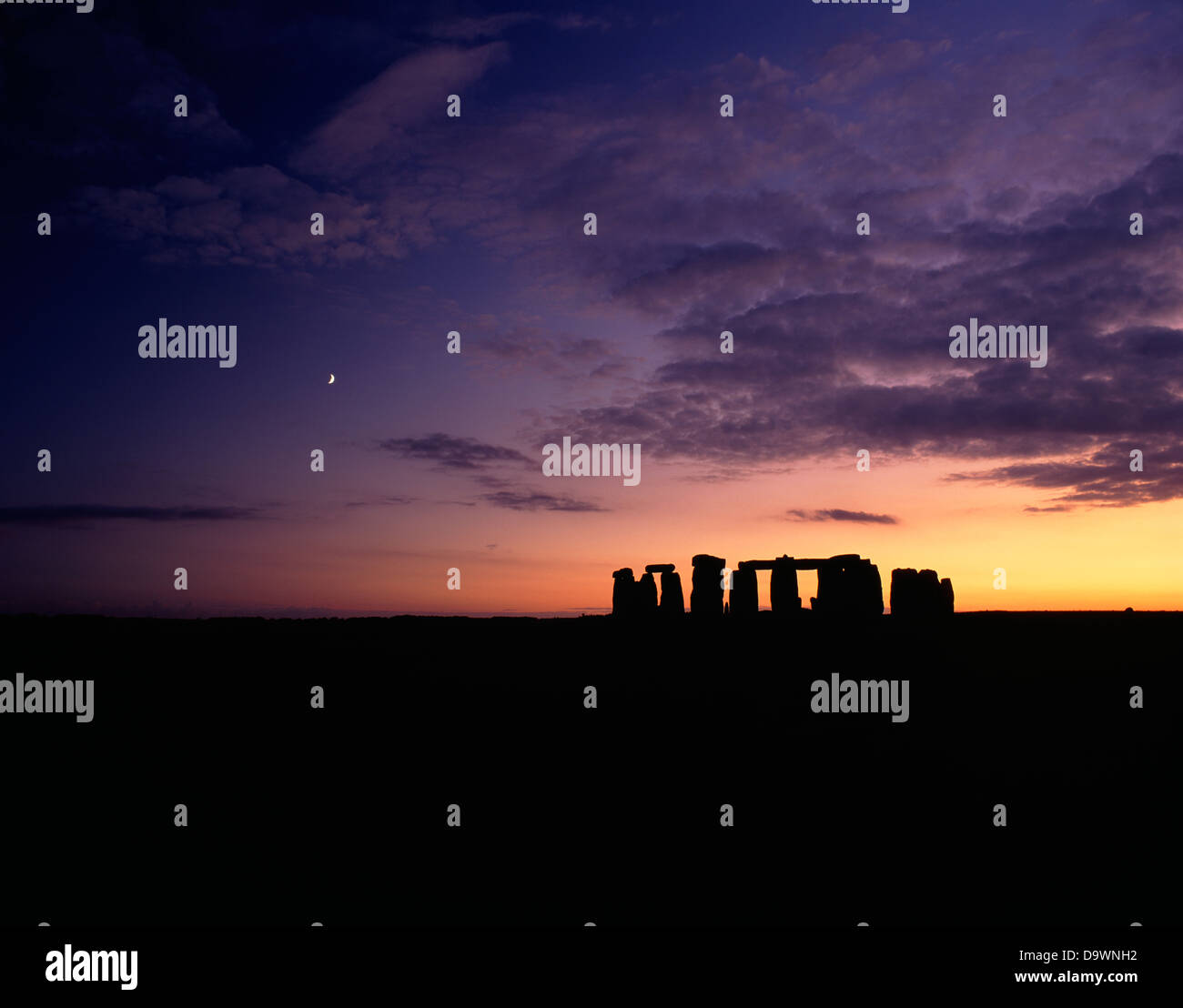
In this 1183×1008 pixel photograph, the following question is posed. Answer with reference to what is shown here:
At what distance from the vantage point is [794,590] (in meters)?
20.0

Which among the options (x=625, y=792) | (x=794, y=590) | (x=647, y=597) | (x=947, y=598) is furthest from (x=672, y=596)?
(x=625, y=792)

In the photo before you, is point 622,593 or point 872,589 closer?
point 872,589

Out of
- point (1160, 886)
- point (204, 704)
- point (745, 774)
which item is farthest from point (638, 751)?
point (204, 704)

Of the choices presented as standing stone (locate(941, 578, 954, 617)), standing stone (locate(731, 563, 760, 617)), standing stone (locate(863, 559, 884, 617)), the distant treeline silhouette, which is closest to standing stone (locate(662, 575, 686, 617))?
the distant treeline silhouette

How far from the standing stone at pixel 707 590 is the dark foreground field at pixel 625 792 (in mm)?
543

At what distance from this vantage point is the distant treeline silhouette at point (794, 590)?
19.1 m

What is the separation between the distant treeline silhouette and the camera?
19078mm

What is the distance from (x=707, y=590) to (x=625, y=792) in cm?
977

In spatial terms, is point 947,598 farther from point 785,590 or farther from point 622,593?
point 622,593

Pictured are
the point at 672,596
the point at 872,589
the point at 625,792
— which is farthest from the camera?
the point at 672,596

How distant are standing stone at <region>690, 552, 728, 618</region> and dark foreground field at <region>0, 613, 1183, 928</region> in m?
0.54

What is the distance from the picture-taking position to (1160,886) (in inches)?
350
